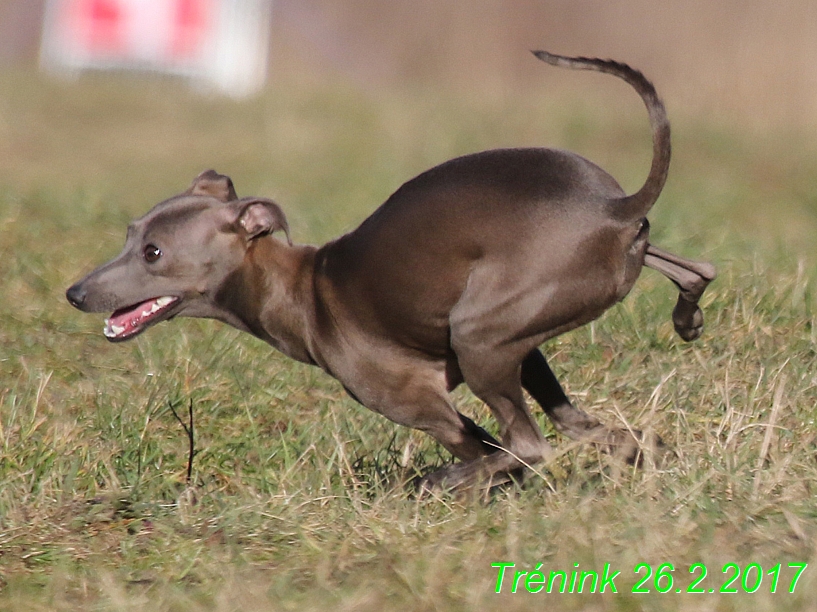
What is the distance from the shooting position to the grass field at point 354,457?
343 cm

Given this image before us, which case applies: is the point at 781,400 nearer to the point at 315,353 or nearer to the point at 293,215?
the point at 315,353

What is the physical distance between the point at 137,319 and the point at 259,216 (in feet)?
1.72

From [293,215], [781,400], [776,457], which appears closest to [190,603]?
[776,457]

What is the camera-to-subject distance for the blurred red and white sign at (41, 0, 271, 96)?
14.8m

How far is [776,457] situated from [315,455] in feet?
5.09

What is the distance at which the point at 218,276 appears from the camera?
14.9 feet

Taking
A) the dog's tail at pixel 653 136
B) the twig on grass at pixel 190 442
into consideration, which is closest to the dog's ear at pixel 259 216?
the twig on grass at pixel 190 442

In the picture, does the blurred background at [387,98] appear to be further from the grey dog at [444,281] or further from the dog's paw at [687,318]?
the dog's paw at [687,318]

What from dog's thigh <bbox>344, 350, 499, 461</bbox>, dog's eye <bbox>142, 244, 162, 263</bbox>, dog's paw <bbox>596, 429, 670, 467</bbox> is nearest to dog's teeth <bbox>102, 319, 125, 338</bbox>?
dog's eye <bbox>142, 244, 162, 263</bbox>

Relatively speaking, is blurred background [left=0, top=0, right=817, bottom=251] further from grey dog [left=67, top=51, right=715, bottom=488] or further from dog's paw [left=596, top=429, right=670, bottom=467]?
dog's paw [left=596, top=429, right=670, bottom=467]

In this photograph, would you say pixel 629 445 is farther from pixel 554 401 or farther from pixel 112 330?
pixel 112 330

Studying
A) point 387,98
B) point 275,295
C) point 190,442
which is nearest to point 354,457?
point 190,442

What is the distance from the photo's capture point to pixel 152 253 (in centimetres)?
449

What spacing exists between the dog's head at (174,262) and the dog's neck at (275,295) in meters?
0.04
